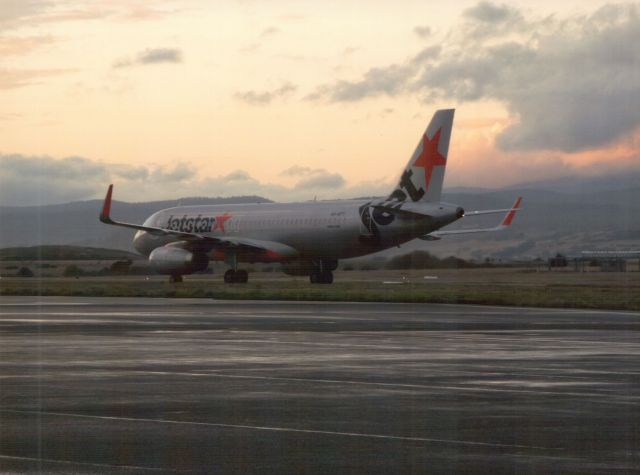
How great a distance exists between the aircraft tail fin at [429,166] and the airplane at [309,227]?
0.05m

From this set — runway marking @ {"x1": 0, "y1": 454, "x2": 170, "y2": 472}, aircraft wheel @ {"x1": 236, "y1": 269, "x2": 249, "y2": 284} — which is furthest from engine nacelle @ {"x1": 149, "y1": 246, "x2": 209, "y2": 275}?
runway marking @ {"x1": 0, "y1": 454, "x2": 170, "y2": 472}

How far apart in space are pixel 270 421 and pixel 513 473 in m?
3.54

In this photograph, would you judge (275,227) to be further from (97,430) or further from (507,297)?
(97,430)

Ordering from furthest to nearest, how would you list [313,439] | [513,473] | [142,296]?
[142,296]
[313,439]
[513,473]

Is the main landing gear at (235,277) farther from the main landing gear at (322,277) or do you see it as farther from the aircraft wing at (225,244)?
the main landing gear at (322,277)

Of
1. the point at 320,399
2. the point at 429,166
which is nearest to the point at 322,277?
the point at 429,166

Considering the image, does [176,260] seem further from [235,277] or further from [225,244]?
[235,277]

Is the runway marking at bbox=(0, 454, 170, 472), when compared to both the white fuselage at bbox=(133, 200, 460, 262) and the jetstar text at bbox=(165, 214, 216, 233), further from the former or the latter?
the jetstar text at bbox=(165, 214, 216, 233)

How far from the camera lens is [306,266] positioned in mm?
69125

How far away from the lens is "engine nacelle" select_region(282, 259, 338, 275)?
67938 millimetres

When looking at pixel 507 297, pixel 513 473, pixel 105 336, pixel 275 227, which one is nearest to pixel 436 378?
pixel 513 473

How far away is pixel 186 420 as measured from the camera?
13094 millimetres

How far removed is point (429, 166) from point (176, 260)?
13.6 meters

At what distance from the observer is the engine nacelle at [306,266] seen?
67938 millimetres
